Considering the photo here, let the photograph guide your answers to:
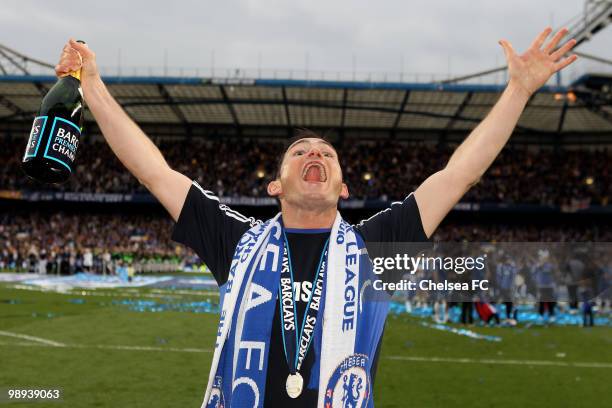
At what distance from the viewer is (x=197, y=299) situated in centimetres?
1708

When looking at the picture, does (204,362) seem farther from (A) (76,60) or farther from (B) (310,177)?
(B) (310,177)

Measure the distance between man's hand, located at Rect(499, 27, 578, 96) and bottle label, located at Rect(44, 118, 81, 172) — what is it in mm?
2178

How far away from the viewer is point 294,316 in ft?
7.90

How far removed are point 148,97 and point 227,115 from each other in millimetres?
6190

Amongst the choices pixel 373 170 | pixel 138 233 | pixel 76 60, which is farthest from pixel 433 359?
pixel 373 170

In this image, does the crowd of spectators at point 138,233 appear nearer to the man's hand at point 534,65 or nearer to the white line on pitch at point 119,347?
the white line on pitch at point 119,347

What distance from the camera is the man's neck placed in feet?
8.42

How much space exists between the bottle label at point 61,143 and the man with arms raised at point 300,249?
1.03ft

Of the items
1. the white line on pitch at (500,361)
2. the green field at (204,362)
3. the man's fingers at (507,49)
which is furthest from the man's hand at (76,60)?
the white line on pitch at (500,361)

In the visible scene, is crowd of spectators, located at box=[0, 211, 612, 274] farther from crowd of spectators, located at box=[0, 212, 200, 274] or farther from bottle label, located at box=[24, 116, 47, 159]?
bottle label, located at box=[24, 116, 47, 159]

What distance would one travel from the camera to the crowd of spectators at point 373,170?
131 feet

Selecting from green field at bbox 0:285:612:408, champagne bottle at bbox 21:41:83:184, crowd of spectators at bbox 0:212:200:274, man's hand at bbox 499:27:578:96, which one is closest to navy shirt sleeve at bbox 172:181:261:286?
champagne bottle at bbox 21:41:83:184

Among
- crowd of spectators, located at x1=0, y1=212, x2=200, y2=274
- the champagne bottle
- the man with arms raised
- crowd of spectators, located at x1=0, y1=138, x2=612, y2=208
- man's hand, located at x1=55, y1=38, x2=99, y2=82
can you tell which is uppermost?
crowd of spectators, located at x1=0, y1=138, x2=612, y2=208

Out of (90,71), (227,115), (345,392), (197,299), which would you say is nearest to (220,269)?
(345,392)
